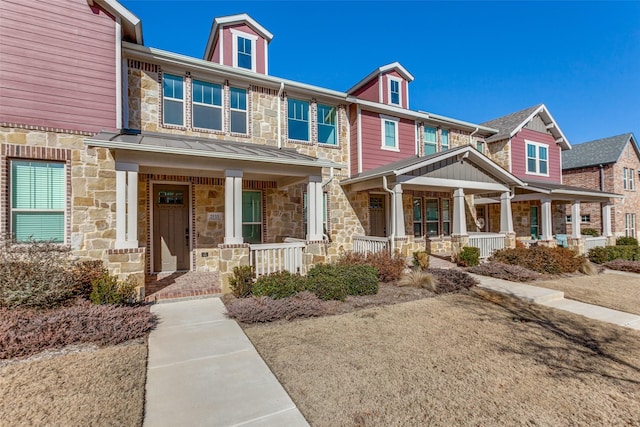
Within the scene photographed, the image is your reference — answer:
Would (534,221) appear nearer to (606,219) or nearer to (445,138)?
(606,219)

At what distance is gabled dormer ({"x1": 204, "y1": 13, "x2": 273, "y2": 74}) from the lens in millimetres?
9955

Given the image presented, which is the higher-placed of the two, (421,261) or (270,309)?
(421,261)

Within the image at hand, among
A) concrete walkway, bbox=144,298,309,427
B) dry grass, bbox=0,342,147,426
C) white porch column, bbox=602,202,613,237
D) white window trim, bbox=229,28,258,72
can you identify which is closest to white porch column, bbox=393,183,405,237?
concrete walkway, bbox=144,298,309,427

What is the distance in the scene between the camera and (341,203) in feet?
36.9

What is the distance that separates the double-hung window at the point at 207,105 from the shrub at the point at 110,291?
5.06 meters

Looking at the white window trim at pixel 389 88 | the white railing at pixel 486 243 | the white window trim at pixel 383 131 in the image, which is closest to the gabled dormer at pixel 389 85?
the white window trim at pixel 389 88

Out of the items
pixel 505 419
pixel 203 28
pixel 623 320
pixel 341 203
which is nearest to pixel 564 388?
pixel 505 419

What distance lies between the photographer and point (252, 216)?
991 centimetres

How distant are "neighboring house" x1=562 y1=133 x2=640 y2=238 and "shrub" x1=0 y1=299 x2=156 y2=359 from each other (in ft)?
80.6

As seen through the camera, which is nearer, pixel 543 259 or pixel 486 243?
pixel 543 259

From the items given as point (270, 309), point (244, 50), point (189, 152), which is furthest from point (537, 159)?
point (189, 152)

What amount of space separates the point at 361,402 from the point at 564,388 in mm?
2293

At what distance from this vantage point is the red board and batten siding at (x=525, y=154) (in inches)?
595

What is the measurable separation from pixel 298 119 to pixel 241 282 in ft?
20.8
